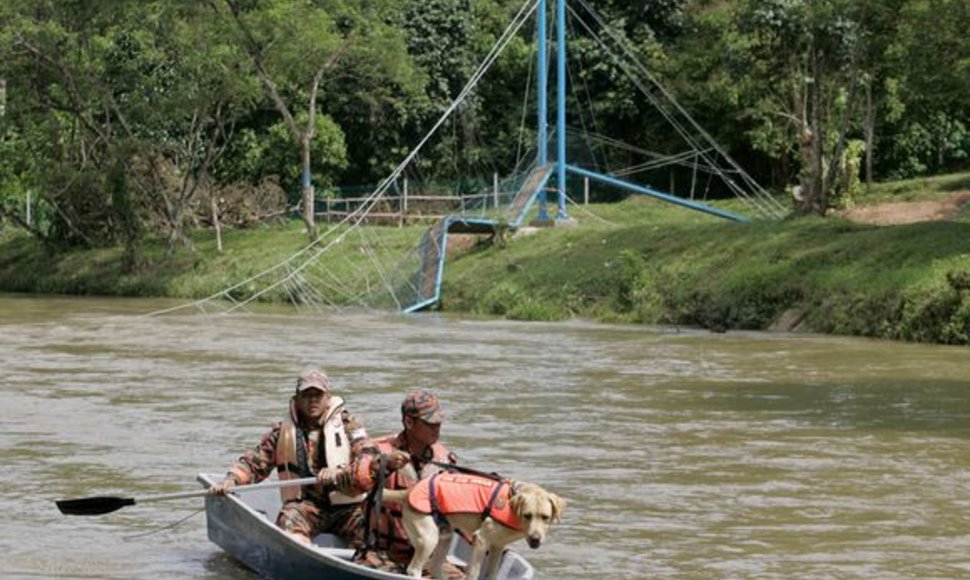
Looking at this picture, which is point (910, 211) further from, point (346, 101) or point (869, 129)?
point (346, 101)

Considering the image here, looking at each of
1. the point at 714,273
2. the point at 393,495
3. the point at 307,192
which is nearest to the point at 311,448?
the point at 393,495

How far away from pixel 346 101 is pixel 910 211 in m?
16.9

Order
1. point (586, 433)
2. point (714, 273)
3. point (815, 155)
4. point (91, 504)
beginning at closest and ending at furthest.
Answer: point (91, 504), point (586, 433), point (714, 273), point (815, 155)

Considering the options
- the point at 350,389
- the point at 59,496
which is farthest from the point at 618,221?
the point at 59,496

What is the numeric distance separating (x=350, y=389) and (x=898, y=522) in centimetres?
1016

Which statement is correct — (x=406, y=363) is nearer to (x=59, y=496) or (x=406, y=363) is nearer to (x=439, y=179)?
(x=59, y=496)

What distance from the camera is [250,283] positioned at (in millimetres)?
41906

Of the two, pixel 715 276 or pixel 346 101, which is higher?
pixel 346 101

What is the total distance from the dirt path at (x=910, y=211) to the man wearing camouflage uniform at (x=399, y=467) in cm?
2929

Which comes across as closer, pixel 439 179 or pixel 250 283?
pixel 250 283

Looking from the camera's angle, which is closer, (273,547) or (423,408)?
(423,408)

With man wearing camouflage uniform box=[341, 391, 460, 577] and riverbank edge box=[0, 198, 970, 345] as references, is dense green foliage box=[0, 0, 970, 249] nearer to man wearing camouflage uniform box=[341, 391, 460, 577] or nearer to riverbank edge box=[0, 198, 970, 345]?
riverbank edge box=[0, 198, 970, 345]

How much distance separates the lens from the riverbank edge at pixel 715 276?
28.8m

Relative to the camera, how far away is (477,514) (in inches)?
368
